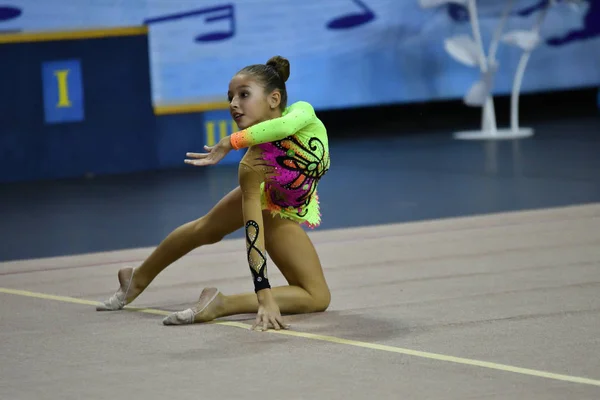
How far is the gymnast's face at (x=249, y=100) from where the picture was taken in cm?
360

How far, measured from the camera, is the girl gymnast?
138 inches

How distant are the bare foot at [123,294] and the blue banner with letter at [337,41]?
191 inches

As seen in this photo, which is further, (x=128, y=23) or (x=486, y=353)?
(x=128, y=23)

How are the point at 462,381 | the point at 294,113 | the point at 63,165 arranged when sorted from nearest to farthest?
the point at 462,381 < the point at 294,113 < the point at 63,165

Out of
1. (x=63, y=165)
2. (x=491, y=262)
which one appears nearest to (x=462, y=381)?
(x=491, y=262)

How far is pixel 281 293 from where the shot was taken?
3637 millimetres

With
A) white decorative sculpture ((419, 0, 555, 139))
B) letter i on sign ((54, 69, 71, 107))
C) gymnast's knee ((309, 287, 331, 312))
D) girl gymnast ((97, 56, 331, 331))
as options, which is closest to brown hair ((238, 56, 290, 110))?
girl gymnast ((97, 56, 331, 331))

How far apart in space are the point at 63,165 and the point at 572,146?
383 cm

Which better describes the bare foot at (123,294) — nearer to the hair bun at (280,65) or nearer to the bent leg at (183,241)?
the bent leg at (183,241)

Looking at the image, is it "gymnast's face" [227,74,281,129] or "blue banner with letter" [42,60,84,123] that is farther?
"blue banner with letter" [42,60,84,123]

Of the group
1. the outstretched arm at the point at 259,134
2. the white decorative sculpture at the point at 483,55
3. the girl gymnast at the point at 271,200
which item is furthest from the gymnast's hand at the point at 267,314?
the white decorative sculpture at the point at 483,55

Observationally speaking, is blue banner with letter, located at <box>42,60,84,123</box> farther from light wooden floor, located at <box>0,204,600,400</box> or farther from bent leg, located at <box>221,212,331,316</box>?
bent leg, located at <box>221,212,331,316</box>

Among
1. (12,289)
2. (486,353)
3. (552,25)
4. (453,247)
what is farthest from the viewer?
(552,25)

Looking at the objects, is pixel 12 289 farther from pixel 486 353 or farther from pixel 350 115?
pixel 350 115
